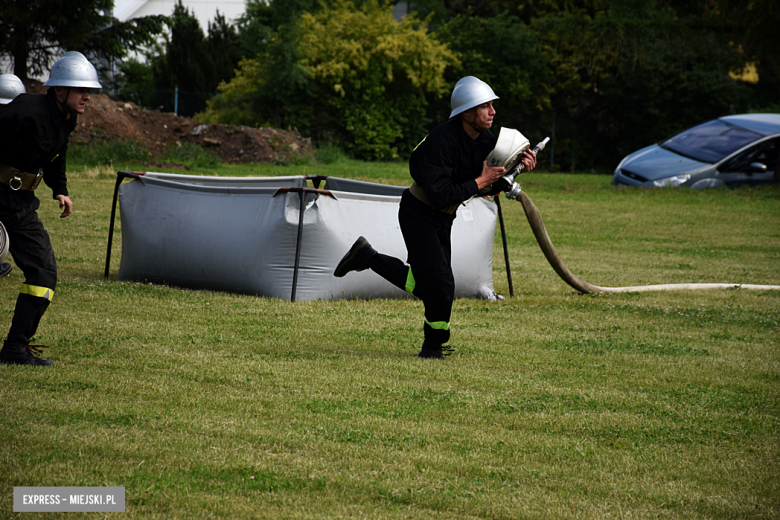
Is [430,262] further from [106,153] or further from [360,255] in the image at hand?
[106,153]

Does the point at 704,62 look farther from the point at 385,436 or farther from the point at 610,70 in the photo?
the point at 385,436

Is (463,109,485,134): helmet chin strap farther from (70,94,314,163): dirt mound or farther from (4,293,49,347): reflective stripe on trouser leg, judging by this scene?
(70,94,314,163): dirt mound

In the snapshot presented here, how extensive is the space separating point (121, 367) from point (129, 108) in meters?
21.5

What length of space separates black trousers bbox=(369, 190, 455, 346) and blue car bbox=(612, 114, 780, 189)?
1587 centimetres

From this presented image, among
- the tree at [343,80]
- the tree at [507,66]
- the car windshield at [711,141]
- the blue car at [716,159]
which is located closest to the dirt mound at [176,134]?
the tree at [343,80]

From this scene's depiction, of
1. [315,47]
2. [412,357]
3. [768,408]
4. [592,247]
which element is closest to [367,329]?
[412,357]

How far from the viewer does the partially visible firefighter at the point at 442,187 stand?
17.5ft

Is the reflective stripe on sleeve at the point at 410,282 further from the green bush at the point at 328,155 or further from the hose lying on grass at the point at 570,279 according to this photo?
the green bush at the point at 328,155

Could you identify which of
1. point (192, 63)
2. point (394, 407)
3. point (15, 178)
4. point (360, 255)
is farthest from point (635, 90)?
point (15, 178)

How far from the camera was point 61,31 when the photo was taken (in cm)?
2280

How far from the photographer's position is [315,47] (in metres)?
29.5

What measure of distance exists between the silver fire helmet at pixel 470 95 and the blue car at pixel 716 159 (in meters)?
15.9

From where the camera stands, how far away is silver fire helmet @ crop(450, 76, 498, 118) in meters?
5.33

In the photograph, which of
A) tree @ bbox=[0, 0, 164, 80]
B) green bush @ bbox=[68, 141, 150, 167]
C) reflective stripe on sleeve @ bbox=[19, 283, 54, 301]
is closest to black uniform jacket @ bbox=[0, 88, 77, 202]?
reflective stripe on sleeve @ bbox=[19, 283, 54, 301]
